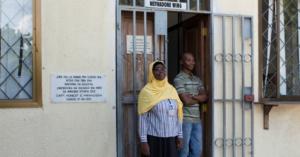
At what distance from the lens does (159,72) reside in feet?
16.5

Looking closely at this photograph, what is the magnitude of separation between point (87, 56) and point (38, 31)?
0.59 metres

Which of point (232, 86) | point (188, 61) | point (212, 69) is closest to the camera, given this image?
point (188, 61)

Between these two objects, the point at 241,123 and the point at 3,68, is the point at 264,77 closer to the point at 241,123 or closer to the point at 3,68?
the point at 241,123

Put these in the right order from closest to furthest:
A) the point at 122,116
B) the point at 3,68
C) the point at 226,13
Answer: the point at 3,68, the point at 122,116, the point at 226,13

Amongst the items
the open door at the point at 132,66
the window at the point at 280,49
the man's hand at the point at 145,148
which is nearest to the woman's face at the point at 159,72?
the open door at the point at 132,66

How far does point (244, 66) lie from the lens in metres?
5.96

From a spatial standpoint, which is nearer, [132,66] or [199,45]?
[132,66]

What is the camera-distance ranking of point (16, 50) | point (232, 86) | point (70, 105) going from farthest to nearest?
point (232, 86) < point (70, 105) < point (16, 50)

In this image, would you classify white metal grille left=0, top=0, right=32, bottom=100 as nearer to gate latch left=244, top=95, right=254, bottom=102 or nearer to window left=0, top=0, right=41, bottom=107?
window left=0, top=0, right=41, bottom=107

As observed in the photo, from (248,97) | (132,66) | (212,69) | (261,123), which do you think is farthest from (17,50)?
(261,123)

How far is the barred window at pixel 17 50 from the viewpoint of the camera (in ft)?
16.3

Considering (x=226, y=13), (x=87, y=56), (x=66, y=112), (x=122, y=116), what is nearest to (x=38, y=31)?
(x=87, y=56)

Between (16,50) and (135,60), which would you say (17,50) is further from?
(135,60)

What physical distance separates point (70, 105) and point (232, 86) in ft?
6.70
